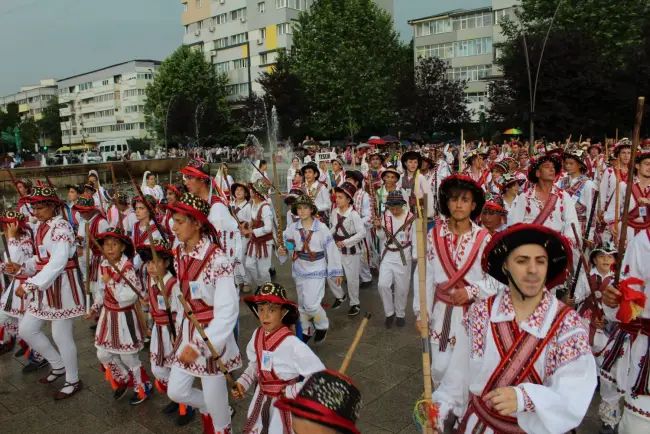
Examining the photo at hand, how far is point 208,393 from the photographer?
13.8 feet

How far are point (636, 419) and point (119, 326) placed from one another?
445 cm

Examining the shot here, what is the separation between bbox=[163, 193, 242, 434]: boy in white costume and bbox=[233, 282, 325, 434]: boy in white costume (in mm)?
387

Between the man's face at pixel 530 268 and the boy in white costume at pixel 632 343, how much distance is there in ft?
3.65

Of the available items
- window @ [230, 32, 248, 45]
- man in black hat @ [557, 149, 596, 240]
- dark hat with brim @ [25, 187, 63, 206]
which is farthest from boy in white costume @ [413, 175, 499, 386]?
window @ [230, 32, 248, 45]

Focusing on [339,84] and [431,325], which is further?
[339,84]

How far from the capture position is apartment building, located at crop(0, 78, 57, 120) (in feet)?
389

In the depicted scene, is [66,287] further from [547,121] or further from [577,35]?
[577,35]

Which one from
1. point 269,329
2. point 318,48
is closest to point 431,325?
point 269,329

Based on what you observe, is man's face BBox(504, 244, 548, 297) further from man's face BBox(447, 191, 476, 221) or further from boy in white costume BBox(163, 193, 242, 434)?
boy in white costume BBox(163, 193, 242, 434)

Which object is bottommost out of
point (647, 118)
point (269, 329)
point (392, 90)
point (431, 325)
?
point (431, 325)

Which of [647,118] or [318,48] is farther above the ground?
[318,48]

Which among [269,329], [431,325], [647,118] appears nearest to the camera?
[269,329]

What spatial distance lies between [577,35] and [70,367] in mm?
34167

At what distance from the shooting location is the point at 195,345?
399cm
